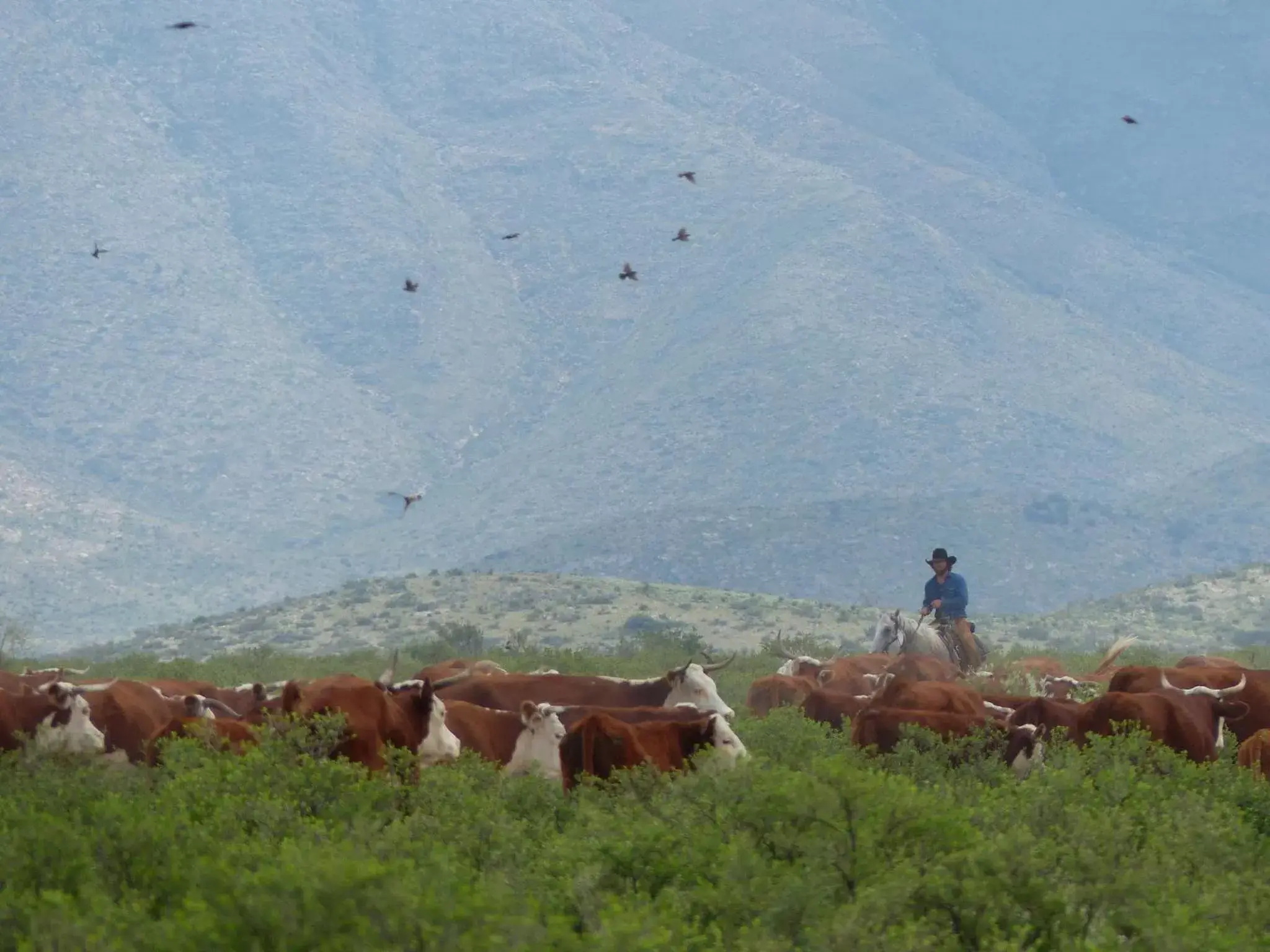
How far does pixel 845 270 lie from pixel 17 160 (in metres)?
37.0

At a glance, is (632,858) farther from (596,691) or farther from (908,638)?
(908,638)

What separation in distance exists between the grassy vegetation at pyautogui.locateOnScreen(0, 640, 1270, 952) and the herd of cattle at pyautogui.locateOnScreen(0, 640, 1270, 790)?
73cm

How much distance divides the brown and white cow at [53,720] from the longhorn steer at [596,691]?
2741mm

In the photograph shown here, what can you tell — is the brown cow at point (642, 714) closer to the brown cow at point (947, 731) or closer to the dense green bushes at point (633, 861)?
the brown cow at point (947, 731)

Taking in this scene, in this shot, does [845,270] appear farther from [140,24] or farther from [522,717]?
[522,717]

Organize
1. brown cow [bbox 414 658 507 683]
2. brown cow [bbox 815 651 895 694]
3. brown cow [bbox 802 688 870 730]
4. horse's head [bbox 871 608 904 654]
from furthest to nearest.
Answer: horse's head [bbox 871 608 904 654] → brown cow [bbox 815 651 895 694] → brown cow [bbox 414 658 507 683] → brown cow [bbox 802 688 870 730]

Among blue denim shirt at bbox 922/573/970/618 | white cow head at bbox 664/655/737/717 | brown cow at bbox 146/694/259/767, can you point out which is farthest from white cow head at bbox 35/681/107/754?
blue denim shirt at bbox 922/573/970/618

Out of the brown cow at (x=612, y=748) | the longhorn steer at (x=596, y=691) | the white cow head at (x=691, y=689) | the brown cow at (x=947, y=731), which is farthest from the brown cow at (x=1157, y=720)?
the white cow head at (x=691, y=689)

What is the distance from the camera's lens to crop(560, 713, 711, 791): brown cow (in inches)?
458

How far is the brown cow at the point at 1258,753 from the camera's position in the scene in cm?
1241

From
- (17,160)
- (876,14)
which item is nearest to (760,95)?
(876,14)

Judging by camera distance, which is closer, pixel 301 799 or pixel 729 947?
pixel 729 947

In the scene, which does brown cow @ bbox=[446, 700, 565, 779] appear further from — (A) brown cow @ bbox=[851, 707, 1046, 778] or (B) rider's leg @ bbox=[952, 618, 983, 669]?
(B) rider's leg @ bbox=[952, 618, 983, 669]

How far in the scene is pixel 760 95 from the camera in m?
127
